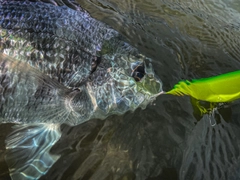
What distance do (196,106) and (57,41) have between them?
131 centimetres

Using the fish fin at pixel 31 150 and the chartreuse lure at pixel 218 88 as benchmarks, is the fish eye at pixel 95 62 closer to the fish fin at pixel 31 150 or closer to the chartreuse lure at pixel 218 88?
the fish fin at pixel 31 150

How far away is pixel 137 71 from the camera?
2.13 meters

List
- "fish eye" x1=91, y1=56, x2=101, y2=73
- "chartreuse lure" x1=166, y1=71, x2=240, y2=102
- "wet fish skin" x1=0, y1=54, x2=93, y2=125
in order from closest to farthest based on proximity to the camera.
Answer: "wet fish skin" x1=0, y1=54, x2=93, y2=125 → "fish eye" x1=91, y1=56, x2=101, y2=73 → "chartreuse lure" x1=166, y1=71, x2=240, y2=102

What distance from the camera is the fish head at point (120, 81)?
211 cm

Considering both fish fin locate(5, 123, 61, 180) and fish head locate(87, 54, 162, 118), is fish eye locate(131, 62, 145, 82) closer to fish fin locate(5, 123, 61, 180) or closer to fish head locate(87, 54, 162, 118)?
fish head locate(87, 54, 162, 118)

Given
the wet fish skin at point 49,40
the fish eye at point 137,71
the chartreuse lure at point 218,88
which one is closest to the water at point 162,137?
the chartreuse lure at point 218,88

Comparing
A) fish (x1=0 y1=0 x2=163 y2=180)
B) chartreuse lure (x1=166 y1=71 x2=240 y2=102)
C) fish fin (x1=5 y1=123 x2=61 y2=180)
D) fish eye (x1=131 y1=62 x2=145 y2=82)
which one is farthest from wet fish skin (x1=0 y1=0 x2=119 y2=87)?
chartreuse lure (x1=166 y1=71 x2=240 y2=102)

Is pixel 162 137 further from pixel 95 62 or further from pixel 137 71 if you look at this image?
pixel 95 62

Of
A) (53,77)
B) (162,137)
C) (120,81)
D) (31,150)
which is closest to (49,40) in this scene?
(53,77)

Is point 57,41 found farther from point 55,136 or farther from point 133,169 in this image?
point 133,169

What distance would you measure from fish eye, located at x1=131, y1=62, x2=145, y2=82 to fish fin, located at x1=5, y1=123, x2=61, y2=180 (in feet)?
2.26

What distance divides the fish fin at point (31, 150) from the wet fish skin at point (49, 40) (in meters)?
0.44

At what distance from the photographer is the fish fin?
6.59 ft

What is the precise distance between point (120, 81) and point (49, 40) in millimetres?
568
